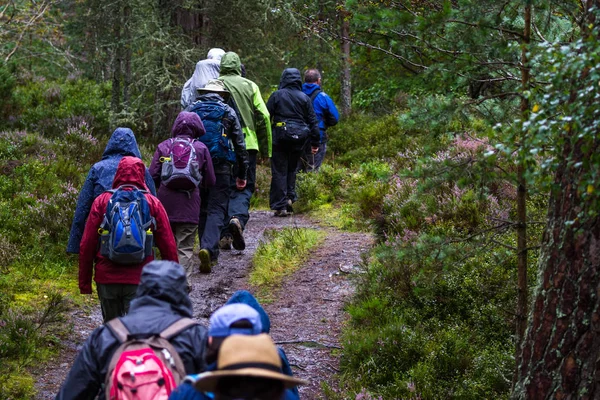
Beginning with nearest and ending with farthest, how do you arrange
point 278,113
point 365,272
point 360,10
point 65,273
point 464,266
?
point 360,10 → point 464,266 → point 365,272 → point 65,273 → point 278,113

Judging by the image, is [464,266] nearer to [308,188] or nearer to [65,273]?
[65,273]

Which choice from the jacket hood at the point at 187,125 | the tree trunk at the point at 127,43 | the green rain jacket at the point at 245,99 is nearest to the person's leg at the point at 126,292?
the jacket hood at the point at 187,125

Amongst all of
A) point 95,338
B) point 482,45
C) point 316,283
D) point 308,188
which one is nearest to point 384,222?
point 316,283

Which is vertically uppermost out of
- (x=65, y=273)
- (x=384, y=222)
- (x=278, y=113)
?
(x=278, y=113)

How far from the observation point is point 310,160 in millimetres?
14219

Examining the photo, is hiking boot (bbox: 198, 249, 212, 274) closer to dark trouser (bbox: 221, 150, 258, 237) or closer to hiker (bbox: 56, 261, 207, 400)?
dark trouser (bbox: 221, 150, 258, 237)

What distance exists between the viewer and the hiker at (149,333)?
354 centimetres

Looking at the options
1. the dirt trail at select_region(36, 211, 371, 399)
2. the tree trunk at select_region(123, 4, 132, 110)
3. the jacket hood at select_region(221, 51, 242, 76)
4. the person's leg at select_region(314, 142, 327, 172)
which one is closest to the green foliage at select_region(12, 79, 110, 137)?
the tree trunk at select_region(123, 4, 132, 110)

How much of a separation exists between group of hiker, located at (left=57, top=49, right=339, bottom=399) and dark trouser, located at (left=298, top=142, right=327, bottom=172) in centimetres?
153

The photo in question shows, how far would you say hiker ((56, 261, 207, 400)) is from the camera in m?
3.54

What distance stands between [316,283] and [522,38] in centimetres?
420

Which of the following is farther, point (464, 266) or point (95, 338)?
point (464, 266)

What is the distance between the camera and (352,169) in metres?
14.5

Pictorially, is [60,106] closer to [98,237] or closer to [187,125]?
[187,125]
